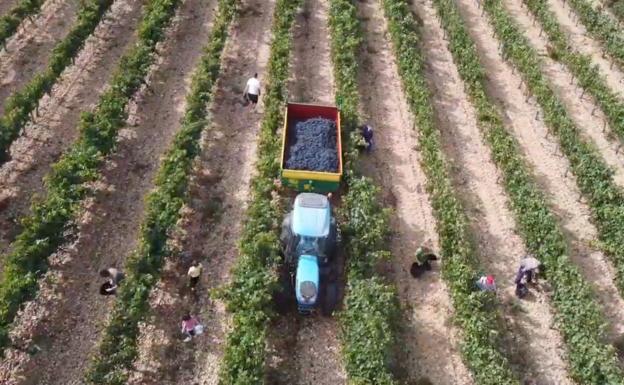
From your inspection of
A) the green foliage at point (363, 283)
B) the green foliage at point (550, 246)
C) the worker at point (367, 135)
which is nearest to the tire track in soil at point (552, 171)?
the green foliage at point (550, 246)

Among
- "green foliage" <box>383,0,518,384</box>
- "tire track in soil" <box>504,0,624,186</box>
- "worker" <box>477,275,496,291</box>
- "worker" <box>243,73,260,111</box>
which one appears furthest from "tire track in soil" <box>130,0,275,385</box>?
"tire track in soil" <box>504,0,624,186</box>

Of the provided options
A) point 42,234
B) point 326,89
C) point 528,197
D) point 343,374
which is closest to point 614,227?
point 528,197

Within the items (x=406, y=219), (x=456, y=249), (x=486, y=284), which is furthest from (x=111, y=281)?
(x=486, y=284)

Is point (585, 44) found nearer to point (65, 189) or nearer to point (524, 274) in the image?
point (524, 274)

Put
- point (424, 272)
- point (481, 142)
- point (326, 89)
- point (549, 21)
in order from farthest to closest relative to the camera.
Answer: point (549, 21) → point (326, 89) → point (481, 142) → point (424, 272)

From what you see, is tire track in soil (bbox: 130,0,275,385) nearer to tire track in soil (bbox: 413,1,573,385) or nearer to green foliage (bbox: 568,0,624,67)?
tire track in soil (bbox: 413,1,573,385)

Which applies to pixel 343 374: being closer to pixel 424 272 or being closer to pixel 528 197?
pixel 424 272

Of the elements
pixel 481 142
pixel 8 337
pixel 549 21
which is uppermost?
pixel 549 21
